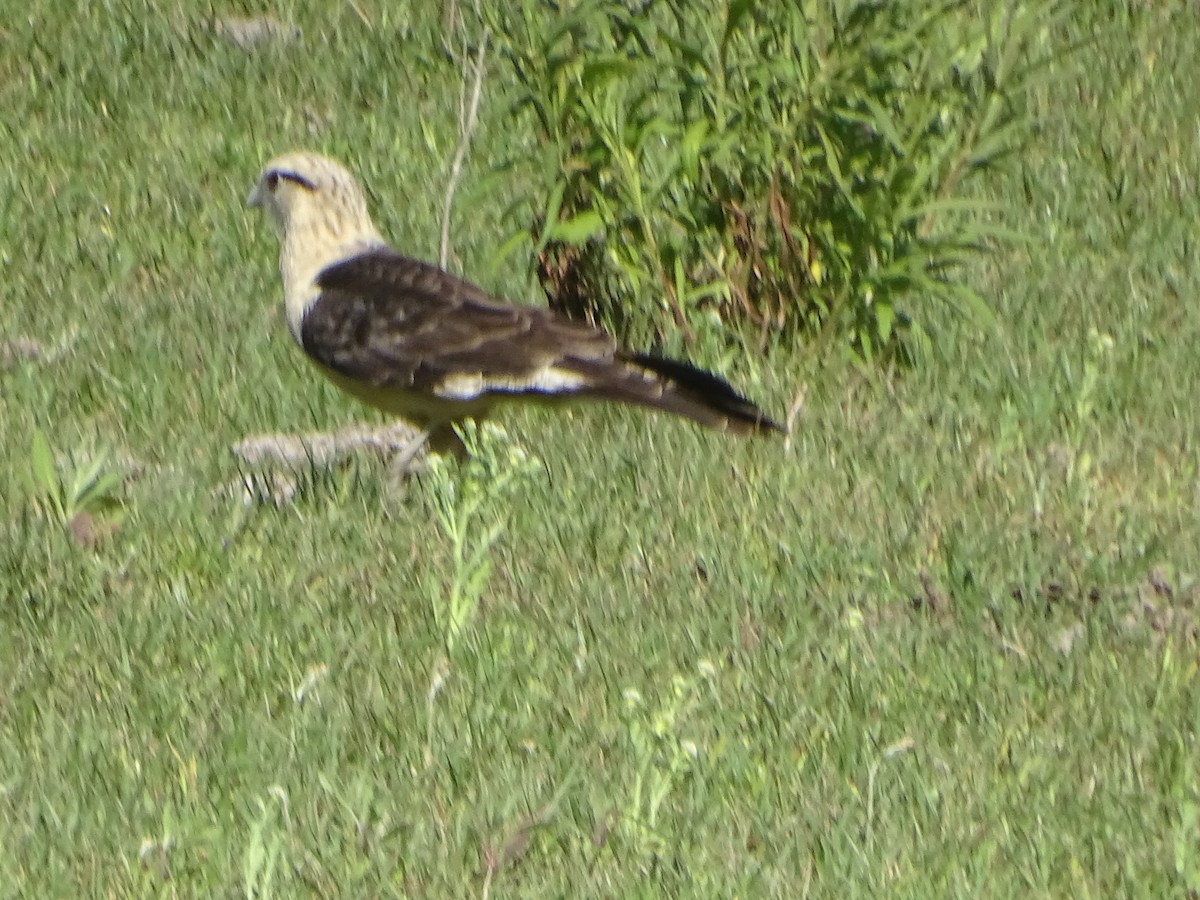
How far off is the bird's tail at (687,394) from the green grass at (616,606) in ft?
0.68

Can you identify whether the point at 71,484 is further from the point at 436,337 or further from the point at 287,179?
the point at 287,179

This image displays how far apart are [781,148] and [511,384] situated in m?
1.48

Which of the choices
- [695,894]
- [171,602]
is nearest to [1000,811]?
[695,894]

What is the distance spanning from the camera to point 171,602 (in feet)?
21.1

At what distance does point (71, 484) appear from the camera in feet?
23.4

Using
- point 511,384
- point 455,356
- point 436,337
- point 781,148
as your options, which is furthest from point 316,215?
point 781,148

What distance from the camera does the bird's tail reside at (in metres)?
7.33

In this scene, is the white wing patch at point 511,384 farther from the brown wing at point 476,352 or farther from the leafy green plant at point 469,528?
the leafy green plant at point 469,528

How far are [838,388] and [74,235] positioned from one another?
402cm

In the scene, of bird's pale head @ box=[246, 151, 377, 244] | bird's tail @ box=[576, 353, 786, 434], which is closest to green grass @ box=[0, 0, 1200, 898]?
bird's tail @ box=[576, 353, 786, 434]

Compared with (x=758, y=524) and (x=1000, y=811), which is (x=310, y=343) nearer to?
(x=758, y=524)

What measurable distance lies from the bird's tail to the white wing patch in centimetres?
13

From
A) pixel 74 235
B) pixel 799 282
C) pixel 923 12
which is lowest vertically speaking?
pixel 74 235

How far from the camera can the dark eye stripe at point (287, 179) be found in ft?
28.8
